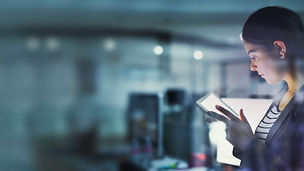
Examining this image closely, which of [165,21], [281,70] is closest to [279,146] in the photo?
[281,70]

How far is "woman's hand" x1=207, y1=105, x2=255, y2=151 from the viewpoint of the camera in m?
0.97

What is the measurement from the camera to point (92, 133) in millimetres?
2947

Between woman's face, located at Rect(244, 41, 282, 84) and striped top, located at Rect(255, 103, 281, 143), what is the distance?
95 mm

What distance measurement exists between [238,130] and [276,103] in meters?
0.16

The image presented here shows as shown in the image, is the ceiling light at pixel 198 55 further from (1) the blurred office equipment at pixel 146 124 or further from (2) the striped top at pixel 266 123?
(2) the striped top at pixel 266 123

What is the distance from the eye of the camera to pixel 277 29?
0.96 meters

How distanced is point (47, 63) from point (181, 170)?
1675 millimetres

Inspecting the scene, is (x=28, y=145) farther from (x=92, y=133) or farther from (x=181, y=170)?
(x=181, y=170)

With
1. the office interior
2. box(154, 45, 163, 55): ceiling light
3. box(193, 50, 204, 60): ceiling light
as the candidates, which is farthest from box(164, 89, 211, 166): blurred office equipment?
box(154, 45, 163, 55): ceiling light

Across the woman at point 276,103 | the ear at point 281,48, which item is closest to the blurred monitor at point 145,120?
the woman at point 276,103

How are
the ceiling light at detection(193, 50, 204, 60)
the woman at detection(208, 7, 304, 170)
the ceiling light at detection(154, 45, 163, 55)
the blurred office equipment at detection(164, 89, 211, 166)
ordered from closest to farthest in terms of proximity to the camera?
1. the woman at detection(208, 7, 304, 170)
2. the blurred office equipment at detection(164, 89, 211, 166)
3. the ceiling light at detection(193, 50, 204, 60)
4. the ceiling light at detection(154, 45, 163, 55)

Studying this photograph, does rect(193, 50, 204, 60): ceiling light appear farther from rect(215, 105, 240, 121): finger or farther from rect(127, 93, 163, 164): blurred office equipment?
rect(215, 105, 240, 121): finger

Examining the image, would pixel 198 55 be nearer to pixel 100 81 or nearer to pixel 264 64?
pixel 100 81

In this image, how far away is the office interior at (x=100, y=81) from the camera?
2250mm
